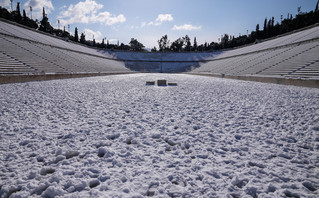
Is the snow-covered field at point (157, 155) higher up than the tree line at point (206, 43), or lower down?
lower down

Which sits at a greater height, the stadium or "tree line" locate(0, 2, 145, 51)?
"tree line" locate(0, 2, 145, 51)

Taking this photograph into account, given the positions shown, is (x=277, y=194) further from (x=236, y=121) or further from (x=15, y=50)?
(x=15, y=50)

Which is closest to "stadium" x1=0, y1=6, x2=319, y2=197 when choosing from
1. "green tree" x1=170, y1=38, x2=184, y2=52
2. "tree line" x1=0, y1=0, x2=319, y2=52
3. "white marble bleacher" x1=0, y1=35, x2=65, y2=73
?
"white marble bleacher" x1=0, y1=35, x2=65, y2=73

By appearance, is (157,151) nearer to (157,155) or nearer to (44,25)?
(157,155)

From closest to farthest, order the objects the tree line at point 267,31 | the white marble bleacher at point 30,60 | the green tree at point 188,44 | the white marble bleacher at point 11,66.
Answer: the white marble bleacher at point 11,66 → the white marble bleacher at point 30,60 → the tree line at point 267,31 → the green tree at point 188,44

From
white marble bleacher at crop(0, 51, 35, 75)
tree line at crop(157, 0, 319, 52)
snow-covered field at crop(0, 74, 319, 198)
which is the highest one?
tree line at crop(157, 0, 319, 52)

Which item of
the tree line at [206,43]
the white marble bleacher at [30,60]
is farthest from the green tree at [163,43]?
the white marble bleacher at [30,60]

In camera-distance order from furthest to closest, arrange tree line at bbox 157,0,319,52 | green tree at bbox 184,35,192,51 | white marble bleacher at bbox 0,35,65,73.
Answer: green tree at bbox 184,35,192,51, tree line at bbox 157,0,319,52, white marble bleacher at bbox 0,35,65,73

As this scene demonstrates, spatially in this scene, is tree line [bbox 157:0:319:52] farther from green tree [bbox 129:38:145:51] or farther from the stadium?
the stadium

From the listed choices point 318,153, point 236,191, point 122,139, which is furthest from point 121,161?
point 318,153

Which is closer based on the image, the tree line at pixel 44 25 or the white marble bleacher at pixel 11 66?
the white marble bleacher at pixel 11 66

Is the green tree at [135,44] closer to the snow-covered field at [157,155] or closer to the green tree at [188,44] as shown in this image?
the green tree at [188,44]

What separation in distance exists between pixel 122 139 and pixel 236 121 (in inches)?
120

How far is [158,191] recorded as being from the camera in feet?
6.33
